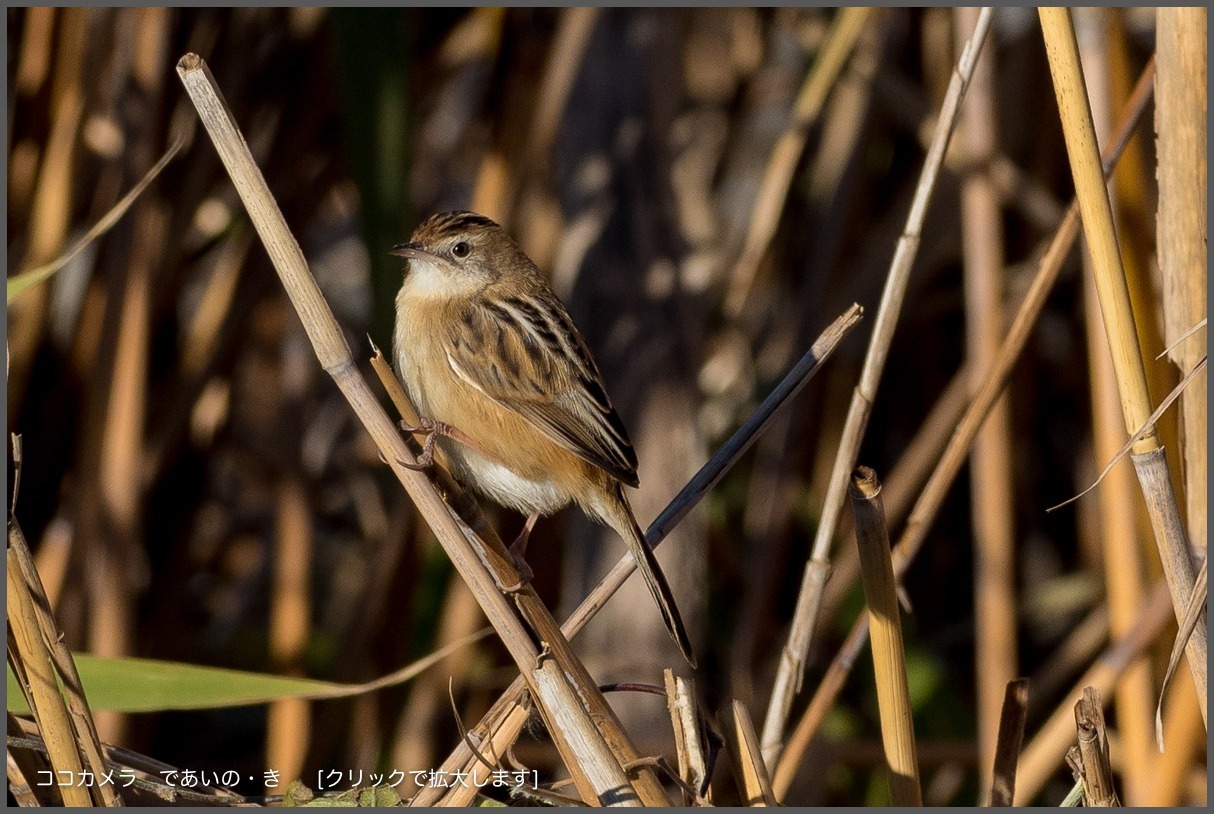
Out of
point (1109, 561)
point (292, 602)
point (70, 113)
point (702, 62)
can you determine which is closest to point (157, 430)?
point (292, 602)

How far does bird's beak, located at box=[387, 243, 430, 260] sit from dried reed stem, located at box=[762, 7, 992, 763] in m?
1.27

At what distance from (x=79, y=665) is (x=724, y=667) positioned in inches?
113

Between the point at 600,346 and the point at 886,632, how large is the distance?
2256 mm

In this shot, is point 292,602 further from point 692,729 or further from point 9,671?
point 692,729

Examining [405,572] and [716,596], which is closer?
[405,572]

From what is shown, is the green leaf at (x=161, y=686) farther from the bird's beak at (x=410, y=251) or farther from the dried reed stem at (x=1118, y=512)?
the dried reed stem at (x=1118, y=512)

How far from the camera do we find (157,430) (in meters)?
4.36

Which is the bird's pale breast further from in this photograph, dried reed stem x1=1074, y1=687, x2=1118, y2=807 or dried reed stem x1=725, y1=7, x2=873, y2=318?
dried reed stem x1=725, y1=7, x2=873, y2=318

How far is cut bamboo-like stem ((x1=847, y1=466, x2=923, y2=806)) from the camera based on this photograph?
6.52ft

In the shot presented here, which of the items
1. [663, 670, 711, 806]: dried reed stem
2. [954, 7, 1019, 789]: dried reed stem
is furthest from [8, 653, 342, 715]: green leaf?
[954, 7, 1019, 789]: dried reed stem

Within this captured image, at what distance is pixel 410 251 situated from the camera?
10.6ft

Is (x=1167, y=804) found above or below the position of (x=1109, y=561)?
below

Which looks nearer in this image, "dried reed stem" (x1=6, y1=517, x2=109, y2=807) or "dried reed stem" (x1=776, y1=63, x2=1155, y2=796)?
"dried reed stem" (x1=6, y1=517, x2=109, y2=807)

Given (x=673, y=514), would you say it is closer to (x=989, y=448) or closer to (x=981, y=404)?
(x=981, y=404)
